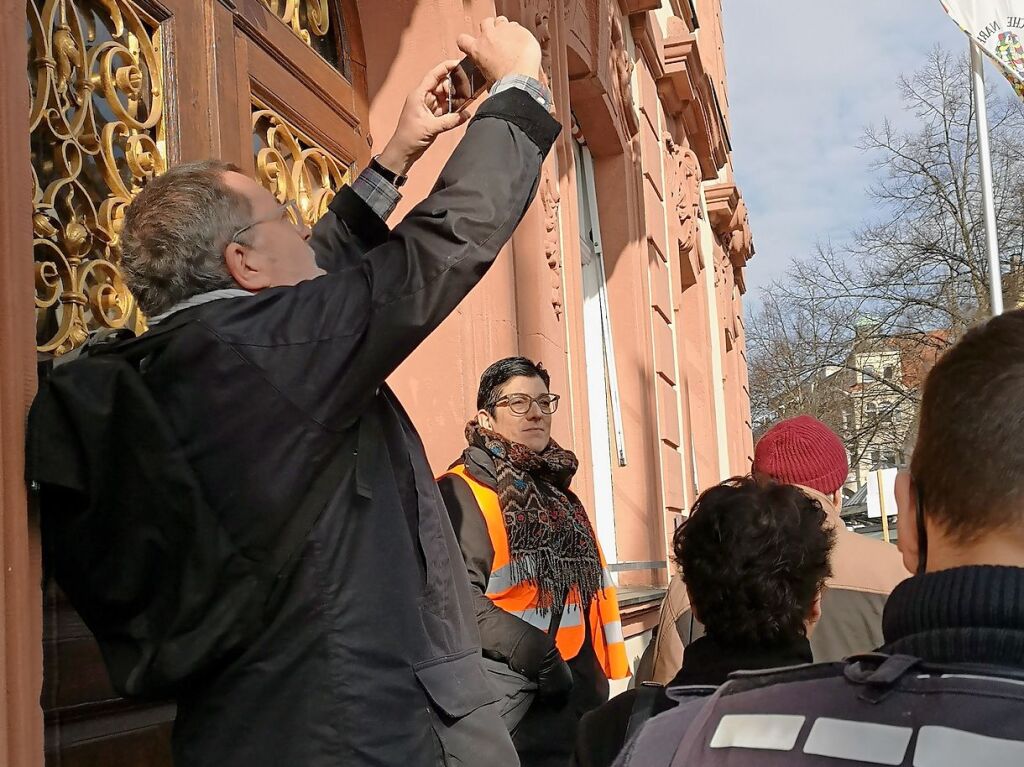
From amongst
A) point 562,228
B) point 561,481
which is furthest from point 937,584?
point 562,228

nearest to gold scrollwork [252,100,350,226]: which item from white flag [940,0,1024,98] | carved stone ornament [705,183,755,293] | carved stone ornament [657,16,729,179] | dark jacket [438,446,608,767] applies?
dark jacket [438,446,608,767]

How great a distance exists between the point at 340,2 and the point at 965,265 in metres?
20.1

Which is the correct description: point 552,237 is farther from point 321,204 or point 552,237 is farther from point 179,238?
point 179,238

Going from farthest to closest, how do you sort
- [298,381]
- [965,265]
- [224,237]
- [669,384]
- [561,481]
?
[965,265], [669,384], [561,481], [224,237], [298,381]

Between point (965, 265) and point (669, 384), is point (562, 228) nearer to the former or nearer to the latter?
point (669, 384)

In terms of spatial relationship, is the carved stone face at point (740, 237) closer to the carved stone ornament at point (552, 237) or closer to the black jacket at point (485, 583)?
the carved stone ornament at point (552, 237)

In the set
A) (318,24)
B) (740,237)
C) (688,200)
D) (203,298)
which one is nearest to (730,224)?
(740,237)

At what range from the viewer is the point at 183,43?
328 cm

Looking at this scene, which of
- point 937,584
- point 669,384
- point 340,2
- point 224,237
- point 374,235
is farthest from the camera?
point 669,384

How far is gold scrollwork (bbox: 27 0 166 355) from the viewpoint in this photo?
257cm

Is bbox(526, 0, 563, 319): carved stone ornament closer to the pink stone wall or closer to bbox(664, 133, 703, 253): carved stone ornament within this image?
the pink stone wall

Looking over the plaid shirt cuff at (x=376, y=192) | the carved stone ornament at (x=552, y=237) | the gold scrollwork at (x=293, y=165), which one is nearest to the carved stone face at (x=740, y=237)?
the carved stone ornament at (x=552, y=237)

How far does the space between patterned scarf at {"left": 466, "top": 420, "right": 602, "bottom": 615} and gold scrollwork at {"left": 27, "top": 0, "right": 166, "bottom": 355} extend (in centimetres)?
120

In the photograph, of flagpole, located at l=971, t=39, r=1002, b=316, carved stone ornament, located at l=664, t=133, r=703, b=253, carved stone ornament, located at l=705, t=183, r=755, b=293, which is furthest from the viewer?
carved stone ornament, located at l=705, t=183, r=755, b=293
